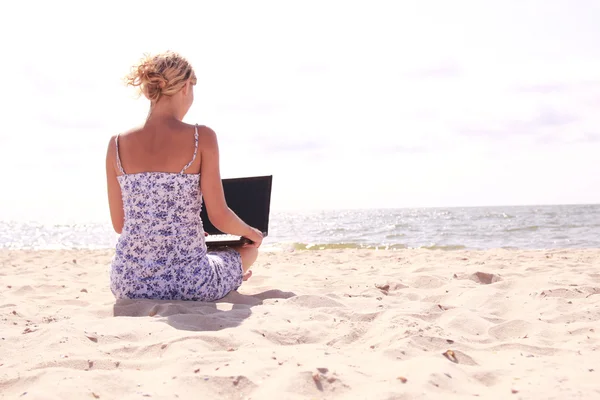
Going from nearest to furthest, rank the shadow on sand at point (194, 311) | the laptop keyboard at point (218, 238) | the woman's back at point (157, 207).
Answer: the shadow on sand at point (194, 311)
the woman's back at point (157, 207)
the laptop keyboard at point (218, 238)

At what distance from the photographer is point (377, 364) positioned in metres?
2.16

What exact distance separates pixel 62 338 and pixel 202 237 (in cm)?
124

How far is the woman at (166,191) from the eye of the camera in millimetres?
3258

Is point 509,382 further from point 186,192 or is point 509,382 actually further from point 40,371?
point 186,192

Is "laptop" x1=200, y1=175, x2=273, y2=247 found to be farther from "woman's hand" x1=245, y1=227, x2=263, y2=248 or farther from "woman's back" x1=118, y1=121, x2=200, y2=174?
"woman's back" x1=118, y1=121, x2=200, y2=174

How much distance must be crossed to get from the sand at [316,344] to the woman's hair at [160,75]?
51.7 inches

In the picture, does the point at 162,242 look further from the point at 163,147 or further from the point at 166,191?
the point at 163,147

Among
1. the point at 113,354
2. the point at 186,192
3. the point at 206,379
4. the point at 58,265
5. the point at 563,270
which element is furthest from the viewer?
the point at 58,265

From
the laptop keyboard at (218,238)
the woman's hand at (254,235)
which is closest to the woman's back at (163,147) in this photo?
the woman's hand at (254,235)

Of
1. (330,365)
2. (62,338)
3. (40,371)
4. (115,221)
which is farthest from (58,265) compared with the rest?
(330,365)

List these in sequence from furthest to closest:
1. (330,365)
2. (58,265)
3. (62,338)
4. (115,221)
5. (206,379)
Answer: (58,265) < (115,221) < (62,338) < (330,365) < (206,379)

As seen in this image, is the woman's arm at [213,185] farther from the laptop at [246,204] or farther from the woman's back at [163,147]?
the laptop at [246,204]

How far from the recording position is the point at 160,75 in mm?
3174

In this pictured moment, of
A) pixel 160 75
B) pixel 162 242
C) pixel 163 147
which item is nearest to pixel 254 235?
pixel 162 242
